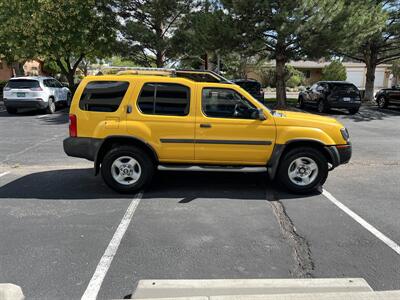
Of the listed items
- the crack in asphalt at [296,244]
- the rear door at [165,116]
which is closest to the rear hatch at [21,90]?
the rear door at [165,116]

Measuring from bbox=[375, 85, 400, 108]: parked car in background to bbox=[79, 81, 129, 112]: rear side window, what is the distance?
19.4 meters

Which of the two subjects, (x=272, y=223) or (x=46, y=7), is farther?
(x=46, y=7)

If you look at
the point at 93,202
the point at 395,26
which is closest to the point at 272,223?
the point at 93,202

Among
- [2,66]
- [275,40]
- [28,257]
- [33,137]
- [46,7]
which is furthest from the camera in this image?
[2,66]

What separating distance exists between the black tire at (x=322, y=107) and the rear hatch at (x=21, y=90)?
1299cm

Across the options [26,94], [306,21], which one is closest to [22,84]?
[26,94]

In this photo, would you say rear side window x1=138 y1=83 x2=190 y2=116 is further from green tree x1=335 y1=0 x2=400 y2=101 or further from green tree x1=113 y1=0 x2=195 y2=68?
green tree x1=113 y1=0 x2=195 y2=68

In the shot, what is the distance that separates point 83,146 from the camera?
6430 mm

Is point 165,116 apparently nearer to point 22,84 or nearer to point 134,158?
point 134,158

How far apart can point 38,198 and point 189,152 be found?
239 centimetres

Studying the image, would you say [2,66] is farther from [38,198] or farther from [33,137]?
[38,198]

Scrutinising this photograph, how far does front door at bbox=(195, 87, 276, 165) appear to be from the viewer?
6320 mm

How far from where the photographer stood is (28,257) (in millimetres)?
4289

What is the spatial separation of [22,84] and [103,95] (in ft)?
42.2
